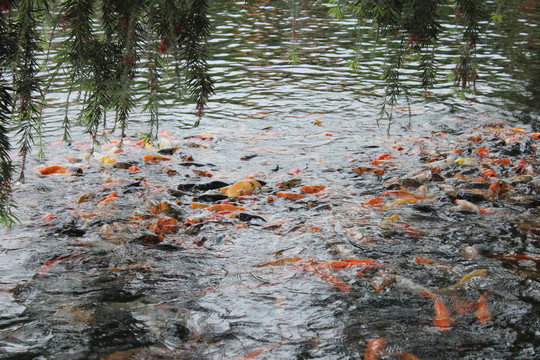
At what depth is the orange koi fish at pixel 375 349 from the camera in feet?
10.6

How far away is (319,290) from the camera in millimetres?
4074

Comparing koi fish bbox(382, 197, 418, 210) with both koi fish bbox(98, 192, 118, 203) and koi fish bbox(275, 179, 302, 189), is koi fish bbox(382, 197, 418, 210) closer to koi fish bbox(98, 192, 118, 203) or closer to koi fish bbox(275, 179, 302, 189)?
koi fish bbox(275, 179, 302, 189)

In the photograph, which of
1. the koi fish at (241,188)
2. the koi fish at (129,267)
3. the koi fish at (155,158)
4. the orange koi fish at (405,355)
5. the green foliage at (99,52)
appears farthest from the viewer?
the koi fish at (155,158)

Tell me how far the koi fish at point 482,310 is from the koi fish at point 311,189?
2.82 metres

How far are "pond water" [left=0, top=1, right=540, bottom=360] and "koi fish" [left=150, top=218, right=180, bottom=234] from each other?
0.02 m

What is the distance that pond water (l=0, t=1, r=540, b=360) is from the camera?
3486mm

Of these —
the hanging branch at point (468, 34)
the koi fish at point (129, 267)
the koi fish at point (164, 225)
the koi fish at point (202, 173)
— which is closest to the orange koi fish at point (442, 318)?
the hanging branch at point (468, 34)

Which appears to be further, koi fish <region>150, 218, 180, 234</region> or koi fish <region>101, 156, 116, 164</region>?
koi fish <region>101, 156, 116, 164</region>

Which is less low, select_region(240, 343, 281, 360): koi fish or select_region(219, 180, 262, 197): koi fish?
select_region(219, 180, 262, 197): koi fish

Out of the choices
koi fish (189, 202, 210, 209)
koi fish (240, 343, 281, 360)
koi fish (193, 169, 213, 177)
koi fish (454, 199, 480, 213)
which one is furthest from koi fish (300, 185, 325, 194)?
koi fish (240, 343, 281, 360)

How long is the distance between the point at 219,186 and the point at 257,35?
10.8m

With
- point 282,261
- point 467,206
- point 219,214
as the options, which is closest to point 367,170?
point 467,206

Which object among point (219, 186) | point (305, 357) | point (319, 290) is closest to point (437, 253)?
point (319, 290)

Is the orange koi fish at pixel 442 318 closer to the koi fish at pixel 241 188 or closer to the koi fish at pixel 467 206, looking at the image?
the koi fish at pixel 467 206
